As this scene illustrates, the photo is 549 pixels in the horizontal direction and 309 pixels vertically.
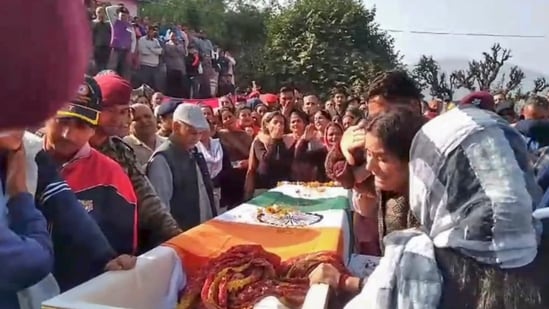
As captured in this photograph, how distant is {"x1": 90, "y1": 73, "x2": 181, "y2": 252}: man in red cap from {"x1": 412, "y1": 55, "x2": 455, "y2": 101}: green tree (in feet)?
45.9

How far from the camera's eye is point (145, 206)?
10.0 ft

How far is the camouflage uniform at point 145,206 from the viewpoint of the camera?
120 inches

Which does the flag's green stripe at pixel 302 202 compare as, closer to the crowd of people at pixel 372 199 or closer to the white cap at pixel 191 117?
the crowd of people at pixel 372 199

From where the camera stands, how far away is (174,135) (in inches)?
164

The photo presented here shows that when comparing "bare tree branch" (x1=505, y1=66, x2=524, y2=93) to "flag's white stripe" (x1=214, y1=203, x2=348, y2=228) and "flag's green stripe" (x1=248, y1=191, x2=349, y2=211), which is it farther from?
"flag's white stripe" (x1=214, y1=203, x2=348, y2=228)

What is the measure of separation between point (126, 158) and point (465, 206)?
5.99 feet

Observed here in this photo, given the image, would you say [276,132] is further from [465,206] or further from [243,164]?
[465,206]

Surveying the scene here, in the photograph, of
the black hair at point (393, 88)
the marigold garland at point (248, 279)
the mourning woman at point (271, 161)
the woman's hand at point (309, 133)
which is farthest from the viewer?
the woman's hand at point (309, 133)

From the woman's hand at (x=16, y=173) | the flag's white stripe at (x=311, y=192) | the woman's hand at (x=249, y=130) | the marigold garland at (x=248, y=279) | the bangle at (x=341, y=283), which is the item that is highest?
the woman's hand at (x=16, y=173)

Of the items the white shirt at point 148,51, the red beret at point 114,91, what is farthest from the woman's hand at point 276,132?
the white shirt at point 148,51

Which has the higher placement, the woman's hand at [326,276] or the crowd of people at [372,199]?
the crowd of people at [372,199]

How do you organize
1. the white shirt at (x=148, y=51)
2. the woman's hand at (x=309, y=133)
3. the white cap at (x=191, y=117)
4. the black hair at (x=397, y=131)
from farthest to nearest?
the white shirt at (x=148, y=51), the woman's hand at (x=309, y=133), the white cap at (x=191, y=117), the black hair at (x=397, y=131)

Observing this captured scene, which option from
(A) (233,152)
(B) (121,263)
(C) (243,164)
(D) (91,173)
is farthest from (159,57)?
(B) (121,263)

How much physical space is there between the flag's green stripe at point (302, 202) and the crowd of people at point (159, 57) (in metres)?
5.06
